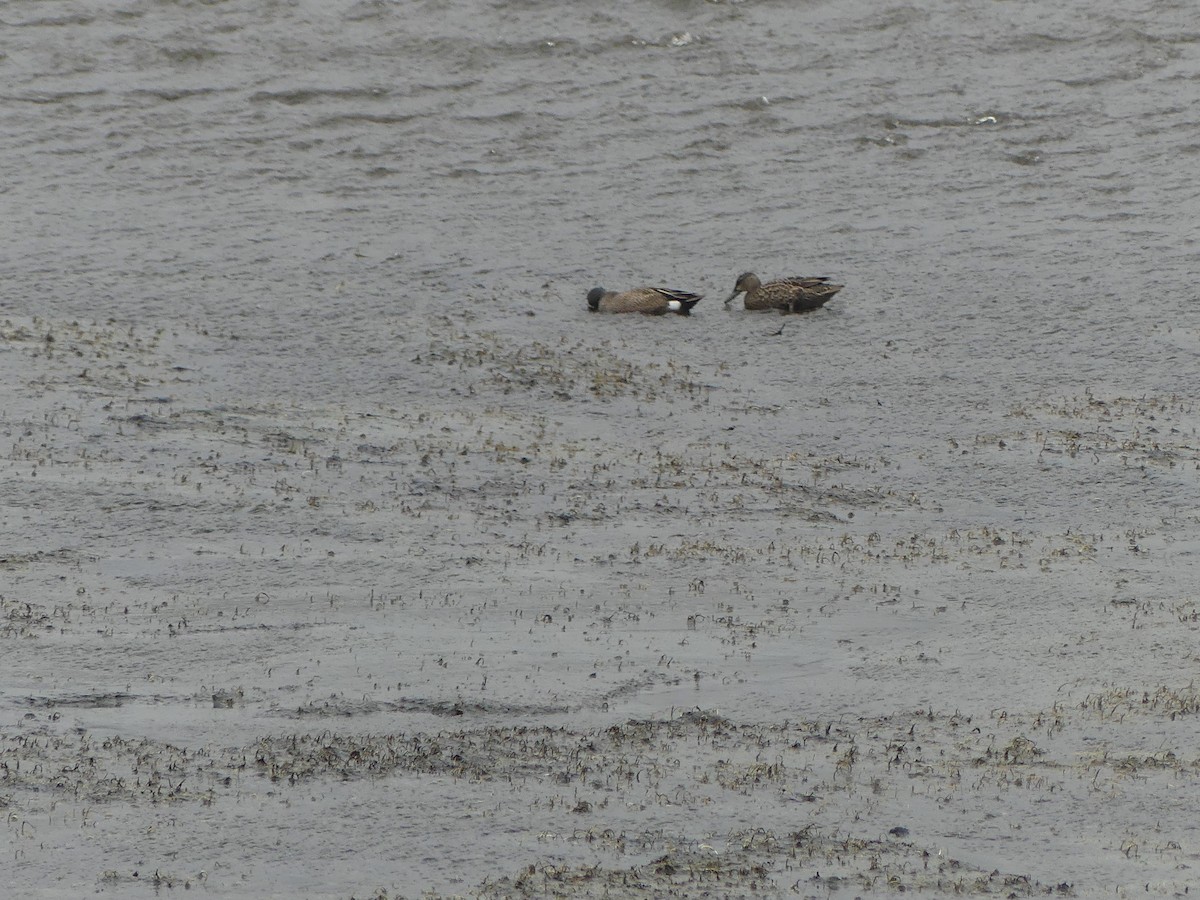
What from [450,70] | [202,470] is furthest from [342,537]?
[450,70]

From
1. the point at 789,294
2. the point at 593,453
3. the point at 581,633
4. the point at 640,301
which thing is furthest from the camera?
the point at 789,294

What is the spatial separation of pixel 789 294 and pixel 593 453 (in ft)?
14.9

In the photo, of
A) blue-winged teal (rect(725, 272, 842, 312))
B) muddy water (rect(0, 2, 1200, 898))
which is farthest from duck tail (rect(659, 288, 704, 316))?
blue-winged teal (rect(725, 272, 842, 312))

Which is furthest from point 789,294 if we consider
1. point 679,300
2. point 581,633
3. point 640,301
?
point 581,633

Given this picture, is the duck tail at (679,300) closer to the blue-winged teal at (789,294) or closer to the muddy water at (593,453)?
the muddy water at (593,453)

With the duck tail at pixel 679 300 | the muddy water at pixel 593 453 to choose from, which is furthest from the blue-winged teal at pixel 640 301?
the muddy water at pixel 593 453

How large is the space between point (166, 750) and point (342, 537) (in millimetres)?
3149

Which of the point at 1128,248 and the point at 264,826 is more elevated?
the point at 264,826

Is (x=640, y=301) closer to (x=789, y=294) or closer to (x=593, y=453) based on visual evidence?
(x=789, y=294)

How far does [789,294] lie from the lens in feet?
53.0

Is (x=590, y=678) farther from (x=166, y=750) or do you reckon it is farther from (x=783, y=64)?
(x=783, y=64)

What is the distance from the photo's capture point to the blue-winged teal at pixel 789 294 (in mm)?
16156

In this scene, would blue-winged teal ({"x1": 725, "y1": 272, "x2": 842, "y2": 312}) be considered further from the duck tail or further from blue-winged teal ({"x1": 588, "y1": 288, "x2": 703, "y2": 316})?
blue-winged teal ({"x1": 588, "y1": 288, "x2": 703, "y2": 316})

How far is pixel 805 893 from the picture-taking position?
19.9 ft
